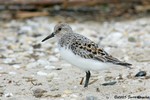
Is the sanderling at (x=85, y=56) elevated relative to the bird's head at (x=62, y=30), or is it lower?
lower

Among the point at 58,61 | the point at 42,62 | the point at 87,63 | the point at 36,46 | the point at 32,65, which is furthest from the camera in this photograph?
the point at 36,46

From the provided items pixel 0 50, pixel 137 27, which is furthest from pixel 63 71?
pixel 137 27

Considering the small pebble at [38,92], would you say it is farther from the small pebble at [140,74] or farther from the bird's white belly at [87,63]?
the small pebble at [140,74]

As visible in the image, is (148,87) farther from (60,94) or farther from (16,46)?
(16,46)

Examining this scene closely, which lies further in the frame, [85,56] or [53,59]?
[53,59]

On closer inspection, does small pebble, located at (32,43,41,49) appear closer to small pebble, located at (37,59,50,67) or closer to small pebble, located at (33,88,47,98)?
small pebble, located at (37,59,50,67)

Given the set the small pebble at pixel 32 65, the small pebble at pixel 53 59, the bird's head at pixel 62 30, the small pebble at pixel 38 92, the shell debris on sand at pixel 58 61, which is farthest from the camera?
the small pebble at pixel 53 59

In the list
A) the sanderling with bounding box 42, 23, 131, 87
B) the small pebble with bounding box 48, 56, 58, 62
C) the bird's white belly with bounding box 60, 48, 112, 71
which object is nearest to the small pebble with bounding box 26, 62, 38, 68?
the small pebble with bounding box 48, 56, 58, 62

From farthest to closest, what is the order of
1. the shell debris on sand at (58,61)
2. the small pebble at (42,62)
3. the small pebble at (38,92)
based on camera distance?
the small pebble at (42,62) < the shell debris on sand at (58,61) < the small pebble at (38,92)

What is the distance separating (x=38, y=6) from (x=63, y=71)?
332 cm

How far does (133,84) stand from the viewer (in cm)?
616

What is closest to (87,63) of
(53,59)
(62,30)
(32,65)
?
(62,30)

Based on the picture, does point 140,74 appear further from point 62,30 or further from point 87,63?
point 62,30

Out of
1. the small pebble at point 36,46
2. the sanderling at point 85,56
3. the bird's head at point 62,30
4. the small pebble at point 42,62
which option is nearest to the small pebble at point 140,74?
the sanderling at point 85,56
